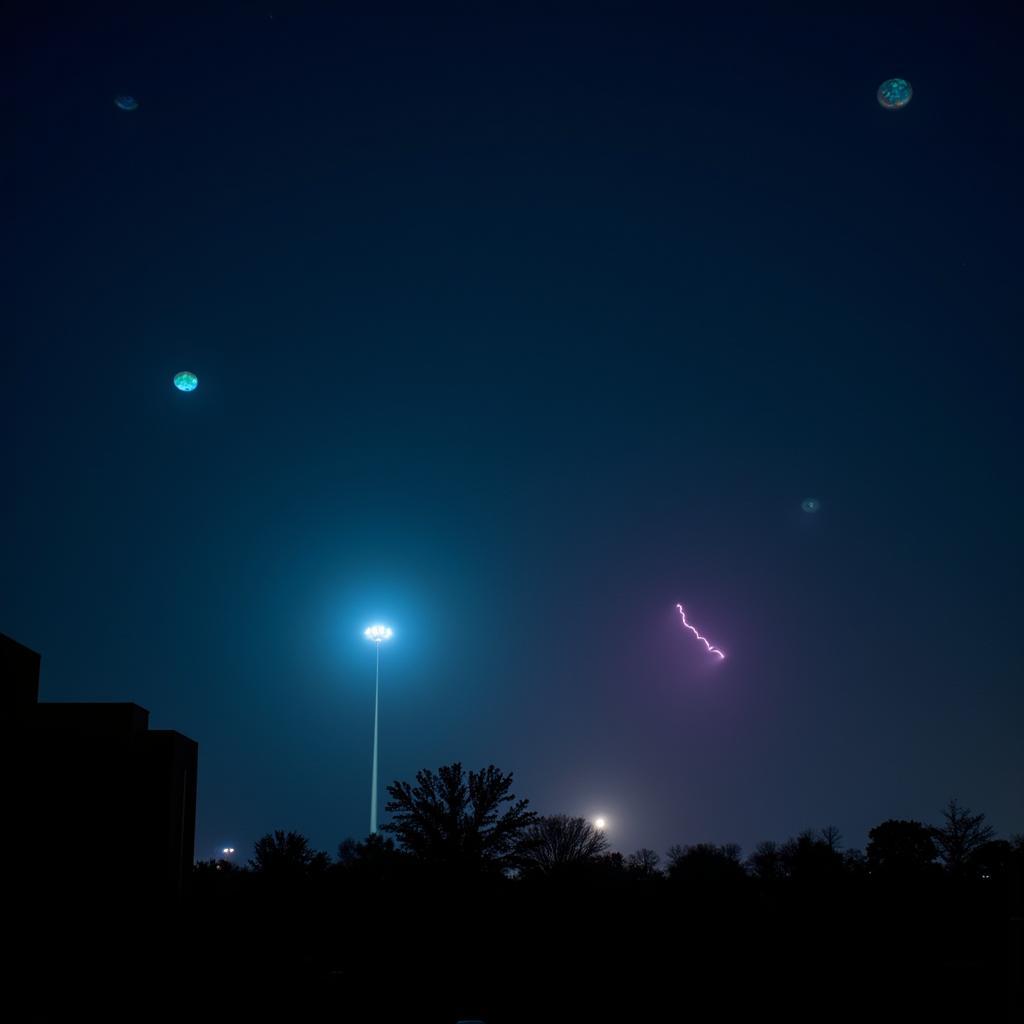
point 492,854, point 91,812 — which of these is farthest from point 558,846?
point 91,812

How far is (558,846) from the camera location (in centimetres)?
2703

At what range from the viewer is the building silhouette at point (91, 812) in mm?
15586

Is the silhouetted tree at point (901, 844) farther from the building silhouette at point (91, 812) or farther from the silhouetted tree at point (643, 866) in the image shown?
the building silhouette at point (91, 812)

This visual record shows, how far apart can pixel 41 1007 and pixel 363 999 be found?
548 centimetres

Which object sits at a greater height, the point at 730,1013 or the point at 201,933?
the point at 201,933

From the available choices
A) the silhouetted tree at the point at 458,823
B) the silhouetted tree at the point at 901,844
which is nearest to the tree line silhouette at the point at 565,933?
the silhouetted tree at the point at 458,823

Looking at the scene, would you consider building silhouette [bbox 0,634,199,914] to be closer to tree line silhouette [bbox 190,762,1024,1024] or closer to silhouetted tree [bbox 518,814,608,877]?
tree line silhouette [bbox 190,762,1024,1024]

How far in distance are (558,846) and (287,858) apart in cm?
799

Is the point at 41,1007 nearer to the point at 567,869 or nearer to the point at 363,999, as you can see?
the point at 363,999

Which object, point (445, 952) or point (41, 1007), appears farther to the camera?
point (445, 952)

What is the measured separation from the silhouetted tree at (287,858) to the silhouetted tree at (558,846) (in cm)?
658

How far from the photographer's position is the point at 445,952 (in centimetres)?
1870

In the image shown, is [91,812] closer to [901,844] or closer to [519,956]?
[519,956]

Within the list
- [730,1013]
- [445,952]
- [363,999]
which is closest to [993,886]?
[730,1013]
